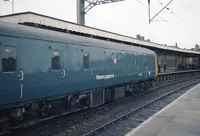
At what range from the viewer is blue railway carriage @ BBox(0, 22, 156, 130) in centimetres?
854

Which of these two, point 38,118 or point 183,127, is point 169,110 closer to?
point 183,127

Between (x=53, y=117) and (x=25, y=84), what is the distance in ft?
10.2

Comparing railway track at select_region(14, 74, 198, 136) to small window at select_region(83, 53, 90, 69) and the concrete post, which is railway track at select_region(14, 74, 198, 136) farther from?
the concrete post

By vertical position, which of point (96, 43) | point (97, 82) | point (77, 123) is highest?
point (96, 43)

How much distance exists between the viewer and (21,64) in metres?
8.88

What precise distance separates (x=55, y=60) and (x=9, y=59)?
2513 mm

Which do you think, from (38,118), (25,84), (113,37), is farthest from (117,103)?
(25,84)

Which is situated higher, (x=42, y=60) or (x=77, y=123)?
(x=42, y=60)

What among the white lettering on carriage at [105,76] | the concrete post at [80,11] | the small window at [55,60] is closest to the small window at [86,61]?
the white lettering on carriage at [105,76]

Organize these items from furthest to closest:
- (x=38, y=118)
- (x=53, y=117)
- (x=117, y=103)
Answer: (x=117, y=103), (x=53, y=117), (x=38, y=118)

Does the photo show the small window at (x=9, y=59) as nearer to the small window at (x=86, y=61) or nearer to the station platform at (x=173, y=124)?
the station platform at (x=173, y=124)

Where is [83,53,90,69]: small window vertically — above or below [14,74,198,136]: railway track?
above

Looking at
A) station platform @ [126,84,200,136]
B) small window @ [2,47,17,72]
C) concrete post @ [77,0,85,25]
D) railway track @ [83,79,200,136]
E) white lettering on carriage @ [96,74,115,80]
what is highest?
concrete post @ [77,0,85,25]

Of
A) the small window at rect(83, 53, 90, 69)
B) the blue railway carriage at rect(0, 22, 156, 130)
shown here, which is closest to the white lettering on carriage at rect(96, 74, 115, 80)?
the blue railway carriage at rect(0, 22, 156, 130)
